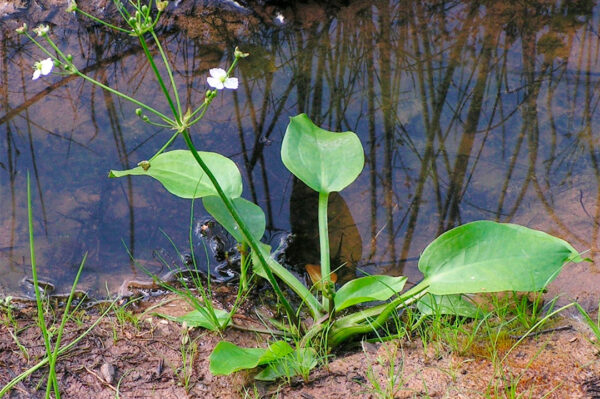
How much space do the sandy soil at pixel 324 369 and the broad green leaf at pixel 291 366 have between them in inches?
1.0

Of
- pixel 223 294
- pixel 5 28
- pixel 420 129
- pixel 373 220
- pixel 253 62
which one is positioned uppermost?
pixel 5 28

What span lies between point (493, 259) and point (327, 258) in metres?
0.48

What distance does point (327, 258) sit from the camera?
1990mm

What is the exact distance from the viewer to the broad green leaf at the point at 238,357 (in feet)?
5.40

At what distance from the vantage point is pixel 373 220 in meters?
2.29

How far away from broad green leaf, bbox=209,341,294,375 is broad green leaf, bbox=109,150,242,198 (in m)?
0.52

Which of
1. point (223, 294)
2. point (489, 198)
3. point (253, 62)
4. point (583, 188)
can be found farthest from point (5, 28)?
point (583, 188)

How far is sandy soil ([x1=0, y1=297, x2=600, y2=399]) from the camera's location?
1.63m

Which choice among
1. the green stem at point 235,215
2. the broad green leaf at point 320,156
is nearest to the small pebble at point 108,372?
the green stem at point 235,215

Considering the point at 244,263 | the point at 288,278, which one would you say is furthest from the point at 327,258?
the point at 244,263

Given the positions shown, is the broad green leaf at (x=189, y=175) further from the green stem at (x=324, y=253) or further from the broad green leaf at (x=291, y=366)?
the broad green leaf at (x=291, y=366)

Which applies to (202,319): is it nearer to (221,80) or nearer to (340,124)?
(221,80)

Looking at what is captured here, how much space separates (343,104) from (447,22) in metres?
0.78

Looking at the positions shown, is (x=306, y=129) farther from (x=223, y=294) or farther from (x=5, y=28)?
(x=5, y=28)
